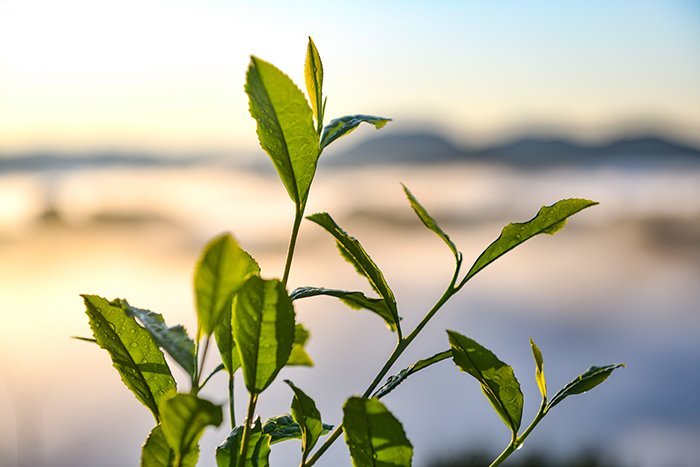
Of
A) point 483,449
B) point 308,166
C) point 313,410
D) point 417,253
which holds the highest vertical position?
point 417,253

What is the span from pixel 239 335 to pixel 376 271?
0.10 meters

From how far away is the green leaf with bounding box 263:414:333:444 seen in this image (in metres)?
0.38

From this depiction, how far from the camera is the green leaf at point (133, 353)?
1.07 ft

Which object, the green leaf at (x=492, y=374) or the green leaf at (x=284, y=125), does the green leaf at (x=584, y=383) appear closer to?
the green leaf at (x=492, y=374)

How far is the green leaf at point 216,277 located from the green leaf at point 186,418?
2cm

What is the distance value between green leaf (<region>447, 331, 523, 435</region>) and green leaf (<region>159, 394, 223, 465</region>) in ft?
0.39

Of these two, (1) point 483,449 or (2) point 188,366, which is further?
(1) point 483,449

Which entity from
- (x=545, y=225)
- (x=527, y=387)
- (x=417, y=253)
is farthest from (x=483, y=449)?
(x=545, y=225)

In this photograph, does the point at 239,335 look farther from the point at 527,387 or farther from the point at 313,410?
the point at 527,387

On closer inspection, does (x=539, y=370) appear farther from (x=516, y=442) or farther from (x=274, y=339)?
(x=274, y=339)

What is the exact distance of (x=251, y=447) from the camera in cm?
35

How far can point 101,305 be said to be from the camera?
1.06ft

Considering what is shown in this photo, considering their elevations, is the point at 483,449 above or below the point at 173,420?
below

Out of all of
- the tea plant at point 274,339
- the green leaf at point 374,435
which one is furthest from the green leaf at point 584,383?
the green leaf at point 374,435
